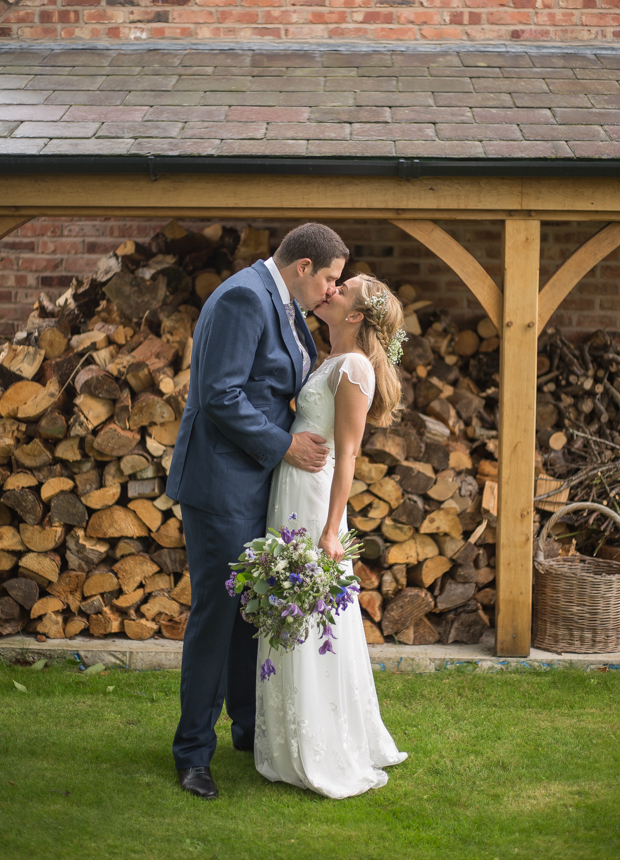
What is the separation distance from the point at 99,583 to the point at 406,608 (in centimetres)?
174

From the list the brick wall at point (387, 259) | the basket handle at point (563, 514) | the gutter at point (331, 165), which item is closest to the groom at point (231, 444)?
the gutter at point (331, 165)

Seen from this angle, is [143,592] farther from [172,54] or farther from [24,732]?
[172,54]

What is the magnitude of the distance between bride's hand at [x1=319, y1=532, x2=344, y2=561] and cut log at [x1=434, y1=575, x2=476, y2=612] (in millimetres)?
2013

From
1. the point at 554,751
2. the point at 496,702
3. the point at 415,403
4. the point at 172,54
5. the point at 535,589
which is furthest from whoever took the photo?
the point at 172,54

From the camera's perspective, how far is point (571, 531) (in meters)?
5.05

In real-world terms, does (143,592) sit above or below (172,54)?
below

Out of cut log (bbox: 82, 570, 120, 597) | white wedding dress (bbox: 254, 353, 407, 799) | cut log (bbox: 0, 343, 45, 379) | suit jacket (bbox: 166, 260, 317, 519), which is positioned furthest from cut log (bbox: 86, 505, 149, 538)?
white wedding dress (bbox: 254, 353, 407, 799)

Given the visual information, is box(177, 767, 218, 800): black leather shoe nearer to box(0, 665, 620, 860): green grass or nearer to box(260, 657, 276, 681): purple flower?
box(0, 665, 620, 860): green grass

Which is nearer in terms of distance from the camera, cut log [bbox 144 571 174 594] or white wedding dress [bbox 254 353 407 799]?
white wedding dress [bbox 254 353 407 799]

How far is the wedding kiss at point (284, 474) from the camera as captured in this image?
282 cm

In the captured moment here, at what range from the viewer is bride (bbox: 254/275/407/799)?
284 centimetres

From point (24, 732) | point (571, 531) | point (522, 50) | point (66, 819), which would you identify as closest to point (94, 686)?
point (24, 732)

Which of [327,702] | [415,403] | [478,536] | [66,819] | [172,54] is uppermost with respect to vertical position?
[172,54]

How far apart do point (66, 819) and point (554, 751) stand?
1989 mm
